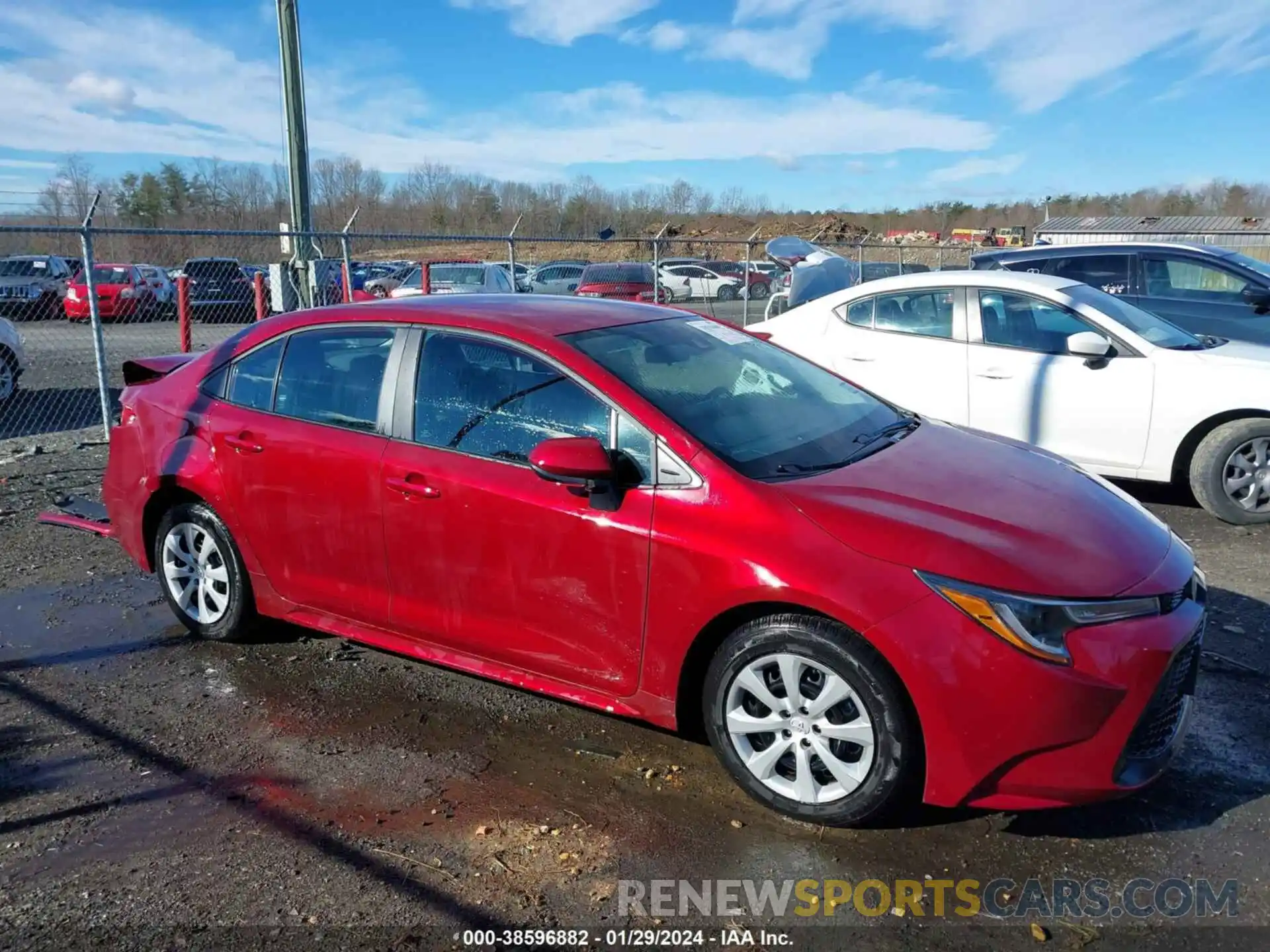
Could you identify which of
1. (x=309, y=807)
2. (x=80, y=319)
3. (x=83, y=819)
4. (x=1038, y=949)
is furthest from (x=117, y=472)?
(x=80, y=319)

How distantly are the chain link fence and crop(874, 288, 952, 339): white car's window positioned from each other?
14.6 ft

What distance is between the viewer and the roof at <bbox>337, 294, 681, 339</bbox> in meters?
3.81

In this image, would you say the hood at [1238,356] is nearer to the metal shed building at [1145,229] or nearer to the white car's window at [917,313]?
the white car's window at [917,313]

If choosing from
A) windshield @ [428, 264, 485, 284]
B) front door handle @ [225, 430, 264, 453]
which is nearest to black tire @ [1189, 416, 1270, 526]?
front door handle @ [225, 430, 264, 453]

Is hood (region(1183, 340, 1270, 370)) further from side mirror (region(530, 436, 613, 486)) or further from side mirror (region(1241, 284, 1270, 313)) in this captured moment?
side mirror (region(530, 436, 613, 486))

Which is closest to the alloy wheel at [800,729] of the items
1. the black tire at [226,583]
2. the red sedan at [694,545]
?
the red sedan at [694,545]

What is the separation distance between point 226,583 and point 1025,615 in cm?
350

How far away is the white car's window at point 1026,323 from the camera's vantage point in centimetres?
672

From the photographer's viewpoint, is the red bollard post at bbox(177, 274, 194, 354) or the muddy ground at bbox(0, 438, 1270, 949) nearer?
the muddy ground at bbox(0, 438, 1270, 949)

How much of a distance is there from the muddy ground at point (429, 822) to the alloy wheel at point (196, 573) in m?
0.26

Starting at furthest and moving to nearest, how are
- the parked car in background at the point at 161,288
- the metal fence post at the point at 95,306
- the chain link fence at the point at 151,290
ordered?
the parked car in background at the point at 161,288, the chain link fence at the point at 151,290, the metal fence post at the point at 95,306

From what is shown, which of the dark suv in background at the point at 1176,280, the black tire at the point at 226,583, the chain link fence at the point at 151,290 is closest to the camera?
the black tire at the point at 226,583

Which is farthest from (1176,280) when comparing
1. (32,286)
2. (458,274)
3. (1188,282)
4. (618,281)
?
(32,286)

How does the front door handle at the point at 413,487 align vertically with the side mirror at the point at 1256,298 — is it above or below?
below
